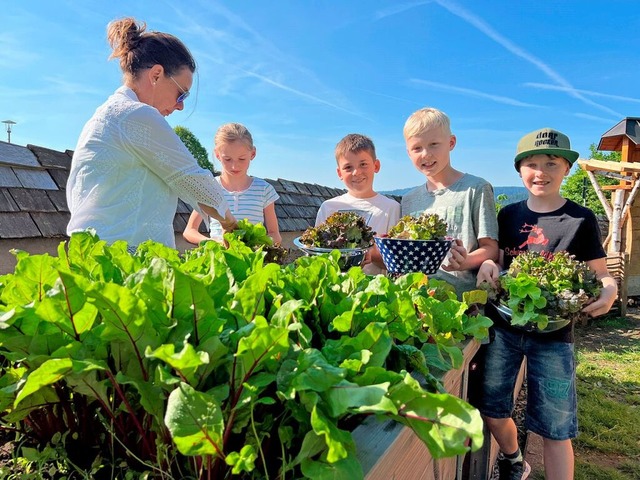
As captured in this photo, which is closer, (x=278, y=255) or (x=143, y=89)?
(x=278, y=255)

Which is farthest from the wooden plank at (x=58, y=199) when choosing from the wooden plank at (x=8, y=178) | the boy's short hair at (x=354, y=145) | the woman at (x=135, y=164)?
the boy's short hair at (x=354, y=145)

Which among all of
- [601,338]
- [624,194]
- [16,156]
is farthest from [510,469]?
[624,194]

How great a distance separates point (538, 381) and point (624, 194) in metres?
8.99

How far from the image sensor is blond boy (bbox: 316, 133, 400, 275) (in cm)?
243

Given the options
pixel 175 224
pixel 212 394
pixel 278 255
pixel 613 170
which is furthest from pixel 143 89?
pixel 613 170

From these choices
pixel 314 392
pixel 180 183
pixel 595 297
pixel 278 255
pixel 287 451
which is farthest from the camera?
pixel 180 183

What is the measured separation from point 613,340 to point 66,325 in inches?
301

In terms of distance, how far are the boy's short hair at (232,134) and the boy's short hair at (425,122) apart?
105 cm

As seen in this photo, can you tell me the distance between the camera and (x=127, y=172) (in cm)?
175

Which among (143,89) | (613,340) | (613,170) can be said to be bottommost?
(613,340)

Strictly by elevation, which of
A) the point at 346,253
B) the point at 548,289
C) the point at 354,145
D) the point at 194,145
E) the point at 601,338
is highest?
the point at 194,145

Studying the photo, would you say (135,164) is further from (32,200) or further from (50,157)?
(50,157)

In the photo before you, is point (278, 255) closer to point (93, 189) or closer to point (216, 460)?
point (93, 189)

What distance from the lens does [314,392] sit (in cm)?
54
